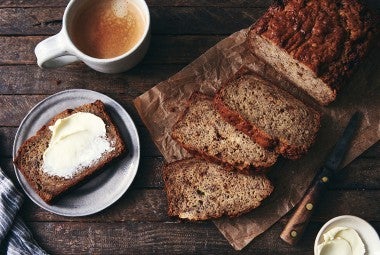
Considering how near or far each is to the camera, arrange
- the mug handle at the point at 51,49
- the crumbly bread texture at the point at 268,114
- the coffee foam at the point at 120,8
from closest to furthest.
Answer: the mug handle at the point at 51,49 < the crumbly bread texture at the point at 268,114 < the coffee foam at the point at 120,8

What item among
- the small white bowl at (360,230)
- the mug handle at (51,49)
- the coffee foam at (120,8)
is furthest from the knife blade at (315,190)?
the mug handle at (51,49)

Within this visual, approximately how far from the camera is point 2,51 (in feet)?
10.5

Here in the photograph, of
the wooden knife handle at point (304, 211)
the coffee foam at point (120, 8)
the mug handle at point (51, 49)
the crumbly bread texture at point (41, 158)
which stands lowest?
the crumbly bread texture at point (41, 158)

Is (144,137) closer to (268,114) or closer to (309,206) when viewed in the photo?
(268,114)

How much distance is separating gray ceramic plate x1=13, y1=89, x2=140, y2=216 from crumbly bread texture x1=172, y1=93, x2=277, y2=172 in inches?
10.8

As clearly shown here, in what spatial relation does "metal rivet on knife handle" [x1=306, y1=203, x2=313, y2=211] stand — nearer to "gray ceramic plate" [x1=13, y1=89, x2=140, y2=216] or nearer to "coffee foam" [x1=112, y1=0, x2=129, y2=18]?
"gray ceramic plate" [x1=13, y1=89, x2=140, y2=216]

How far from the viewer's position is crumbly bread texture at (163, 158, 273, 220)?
2936 millimetres

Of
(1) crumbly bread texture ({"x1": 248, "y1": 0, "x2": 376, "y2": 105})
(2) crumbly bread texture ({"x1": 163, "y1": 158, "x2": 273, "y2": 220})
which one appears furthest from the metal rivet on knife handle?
(1) crumbly bread texture ({"x1": 248, "y1": 0, "x2": 376, "y2": 105})

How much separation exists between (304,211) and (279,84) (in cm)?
74

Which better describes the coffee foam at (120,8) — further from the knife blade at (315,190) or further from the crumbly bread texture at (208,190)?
the knife blade at (315,190)

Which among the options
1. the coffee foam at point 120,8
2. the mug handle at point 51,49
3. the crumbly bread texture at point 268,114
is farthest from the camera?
the coffee foam at point 120,8

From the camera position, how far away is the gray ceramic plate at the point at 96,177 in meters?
2.95

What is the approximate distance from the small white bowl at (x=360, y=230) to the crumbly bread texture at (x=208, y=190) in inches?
13.7

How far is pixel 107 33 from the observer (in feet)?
9.62
